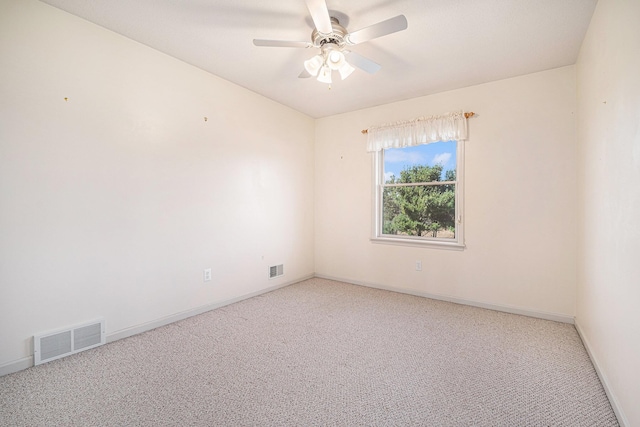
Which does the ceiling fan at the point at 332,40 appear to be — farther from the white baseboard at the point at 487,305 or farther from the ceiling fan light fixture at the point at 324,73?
the white baseboard at the point at 487,305

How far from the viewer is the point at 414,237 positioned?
149 inches

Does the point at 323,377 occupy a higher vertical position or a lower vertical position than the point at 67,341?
lower

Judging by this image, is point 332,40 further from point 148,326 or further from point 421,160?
point 148,326

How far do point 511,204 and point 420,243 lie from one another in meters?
1.11

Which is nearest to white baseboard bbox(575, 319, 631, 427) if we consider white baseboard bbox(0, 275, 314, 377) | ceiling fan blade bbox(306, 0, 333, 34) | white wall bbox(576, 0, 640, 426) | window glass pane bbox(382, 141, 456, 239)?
white wall bbox(576, 0, 640, 426)

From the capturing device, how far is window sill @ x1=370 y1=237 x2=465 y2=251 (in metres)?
3.38

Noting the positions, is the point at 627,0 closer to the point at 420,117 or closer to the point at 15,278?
the point at 420,117

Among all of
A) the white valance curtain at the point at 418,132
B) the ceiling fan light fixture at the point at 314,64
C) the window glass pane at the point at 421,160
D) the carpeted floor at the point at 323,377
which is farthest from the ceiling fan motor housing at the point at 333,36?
the carpeted floor at the point at 323,377

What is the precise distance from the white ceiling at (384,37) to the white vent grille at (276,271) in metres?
2.38

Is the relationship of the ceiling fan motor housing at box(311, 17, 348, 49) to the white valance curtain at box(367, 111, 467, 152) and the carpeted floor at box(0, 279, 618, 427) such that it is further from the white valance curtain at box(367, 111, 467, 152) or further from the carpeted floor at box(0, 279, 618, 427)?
the carpeted floor at box(0, 279, 618, 427)

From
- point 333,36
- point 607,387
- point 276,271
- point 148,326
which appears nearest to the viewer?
point 607,387

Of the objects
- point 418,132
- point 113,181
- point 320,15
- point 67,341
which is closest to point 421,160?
point 418,132

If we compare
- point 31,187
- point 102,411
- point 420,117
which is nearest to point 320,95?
point 420,117

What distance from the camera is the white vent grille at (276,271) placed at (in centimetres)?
382
